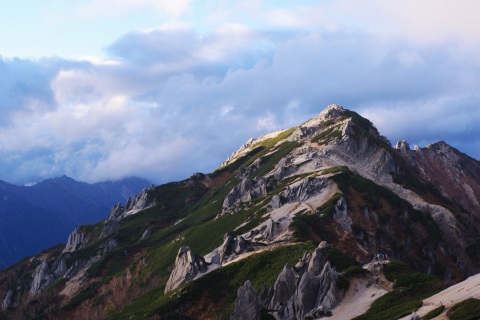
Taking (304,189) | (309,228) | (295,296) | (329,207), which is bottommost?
(295,296)

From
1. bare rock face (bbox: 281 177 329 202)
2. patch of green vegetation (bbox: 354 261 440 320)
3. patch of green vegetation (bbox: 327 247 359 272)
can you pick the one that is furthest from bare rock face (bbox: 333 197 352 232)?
patch of green vegetation (bbox: 354 261 440 320)

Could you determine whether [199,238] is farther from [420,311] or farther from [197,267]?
[420,311]

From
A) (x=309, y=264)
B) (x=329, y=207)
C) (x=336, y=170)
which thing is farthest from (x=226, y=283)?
(x=336, y=170)

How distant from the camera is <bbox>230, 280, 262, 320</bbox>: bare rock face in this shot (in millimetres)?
92688

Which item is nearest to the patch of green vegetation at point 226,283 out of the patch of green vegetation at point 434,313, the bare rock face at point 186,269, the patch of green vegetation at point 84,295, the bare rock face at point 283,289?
the bare rock face at point 186,269

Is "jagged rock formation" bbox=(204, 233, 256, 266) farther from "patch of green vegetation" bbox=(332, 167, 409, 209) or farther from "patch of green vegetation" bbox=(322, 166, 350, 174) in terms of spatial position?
"patch of green vegetation" bbox=(322, 166, 350, 174)

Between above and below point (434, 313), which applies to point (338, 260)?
above

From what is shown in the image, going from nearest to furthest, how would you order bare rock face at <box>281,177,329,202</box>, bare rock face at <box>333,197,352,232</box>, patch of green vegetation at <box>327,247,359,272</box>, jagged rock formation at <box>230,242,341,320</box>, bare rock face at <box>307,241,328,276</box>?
1. jagged rock formation at <box>230,242,341,320</box>
2. bare rock face at <box>307,241,328,276</box>
3. patch of green vegetation at <box>327,247,359,272</box>
4. bare rock face at <box>333,197,352,232</box>
5. bare rock face at <box>281,177,329,202</box>

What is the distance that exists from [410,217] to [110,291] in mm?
101633

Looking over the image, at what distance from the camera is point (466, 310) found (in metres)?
54.3

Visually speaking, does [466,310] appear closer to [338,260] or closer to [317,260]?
[317,260]

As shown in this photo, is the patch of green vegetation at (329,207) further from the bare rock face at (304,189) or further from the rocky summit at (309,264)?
the bare rock face at (304,189)

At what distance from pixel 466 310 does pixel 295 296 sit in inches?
1741

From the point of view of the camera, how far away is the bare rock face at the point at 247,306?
92.7 metres
